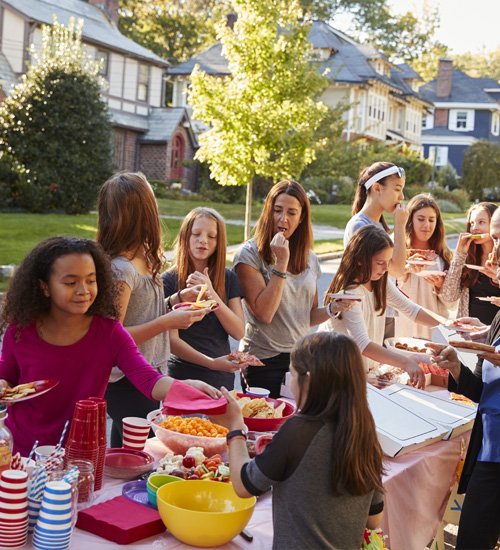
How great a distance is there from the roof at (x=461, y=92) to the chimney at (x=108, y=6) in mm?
33393

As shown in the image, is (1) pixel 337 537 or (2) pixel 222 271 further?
(2) pixel 222 271

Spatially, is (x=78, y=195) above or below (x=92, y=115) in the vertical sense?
below

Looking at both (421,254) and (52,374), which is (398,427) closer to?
(52,374)

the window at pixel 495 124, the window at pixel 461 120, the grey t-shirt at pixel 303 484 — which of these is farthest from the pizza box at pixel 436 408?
the window at pixel 495 124

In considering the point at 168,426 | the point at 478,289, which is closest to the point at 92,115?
the point at 478,289

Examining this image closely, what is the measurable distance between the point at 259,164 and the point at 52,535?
17.0 m

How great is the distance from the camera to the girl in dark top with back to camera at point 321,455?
99.7 inches

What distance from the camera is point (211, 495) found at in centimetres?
280

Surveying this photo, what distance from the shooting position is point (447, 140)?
6519 centimetres

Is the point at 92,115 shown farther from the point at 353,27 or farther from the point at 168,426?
the point at 353,27

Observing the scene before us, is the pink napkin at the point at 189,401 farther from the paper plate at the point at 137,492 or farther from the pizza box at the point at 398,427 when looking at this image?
the pizza box at the point at 398,427

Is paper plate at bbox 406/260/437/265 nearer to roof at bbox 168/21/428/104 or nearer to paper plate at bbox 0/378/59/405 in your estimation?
paper plate at bbox 0/378/59/405

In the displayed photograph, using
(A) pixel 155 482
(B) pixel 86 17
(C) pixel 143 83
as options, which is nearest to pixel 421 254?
(A) pixel 155 482

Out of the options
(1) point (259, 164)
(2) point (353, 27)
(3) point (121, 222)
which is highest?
(2) point (353, 27)
